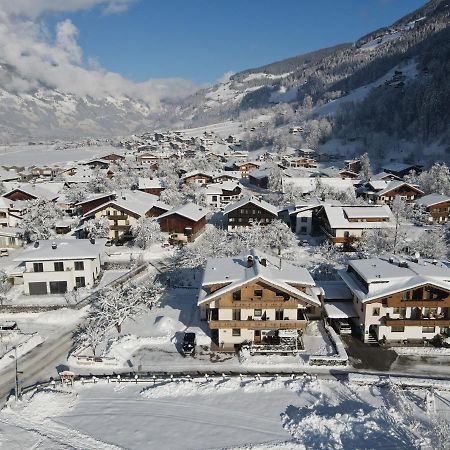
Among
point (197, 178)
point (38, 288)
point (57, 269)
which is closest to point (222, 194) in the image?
point (197, 178)

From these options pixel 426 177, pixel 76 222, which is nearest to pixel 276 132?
pixel 426 177

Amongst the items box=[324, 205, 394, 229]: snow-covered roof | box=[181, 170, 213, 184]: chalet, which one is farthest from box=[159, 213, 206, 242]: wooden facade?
box=[181, 170, 213, 184]: chalet

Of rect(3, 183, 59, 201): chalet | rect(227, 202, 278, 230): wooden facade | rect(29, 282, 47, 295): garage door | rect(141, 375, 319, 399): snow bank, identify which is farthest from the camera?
rect(3, 183, 59, 201): chalet

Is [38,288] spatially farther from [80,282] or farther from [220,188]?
[220,188]

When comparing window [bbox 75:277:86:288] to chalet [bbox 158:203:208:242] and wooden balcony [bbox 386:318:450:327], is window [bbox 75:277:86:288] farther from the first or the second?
wooden balcony [bbox 386:318:450:327]

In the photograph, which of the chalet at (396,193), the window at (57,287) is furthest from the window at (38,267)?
the chalet at (396,193)
